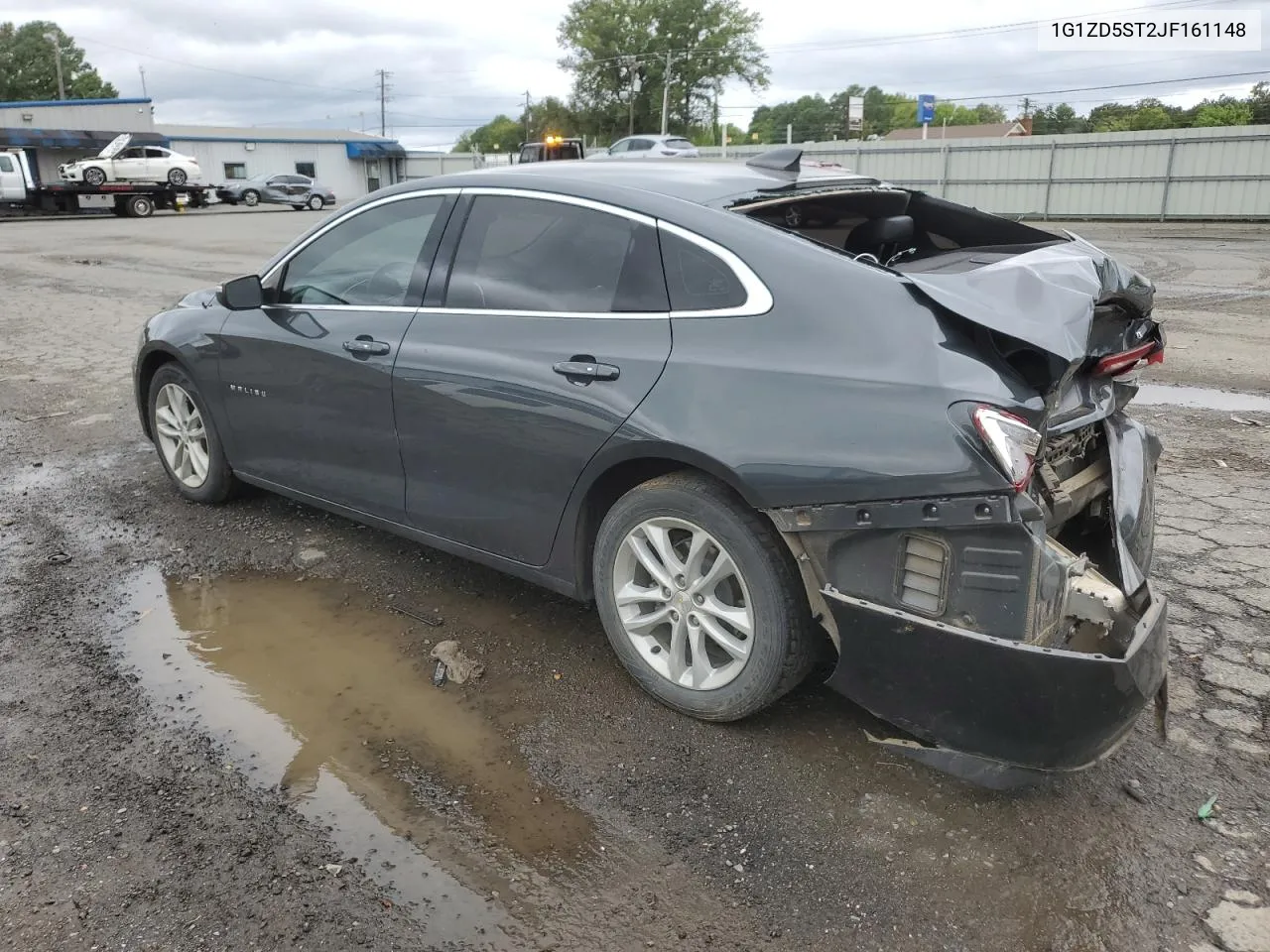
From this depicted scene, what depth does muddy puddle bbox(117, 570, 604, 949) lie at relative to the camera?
249 centimetres

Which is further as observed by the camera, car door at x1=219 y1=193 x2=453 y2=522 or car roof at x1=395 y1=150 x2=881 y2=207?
car door at x1=219 y1=193 x2=453 y2=522

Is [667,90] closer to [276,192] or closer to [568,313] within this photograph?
[276,192]

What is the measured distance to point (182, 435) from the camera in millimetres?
4996

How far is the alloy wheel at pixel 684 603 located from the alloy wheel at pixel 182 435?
2.74 meters

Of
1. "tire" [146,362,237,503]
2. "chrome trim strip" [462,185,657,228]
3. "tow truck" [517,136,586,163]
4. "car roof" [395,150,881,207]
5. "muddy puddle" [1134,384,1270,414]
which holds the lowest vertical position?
"muddy puddle" [1134,384,1270,414]

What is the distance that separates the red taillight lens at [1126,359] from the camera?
318cm

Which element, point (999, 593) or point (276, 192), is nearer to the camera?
point (999, 593)

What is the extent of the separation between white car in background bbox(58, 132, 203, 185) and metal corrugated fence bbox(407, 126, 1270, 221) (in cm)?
2254

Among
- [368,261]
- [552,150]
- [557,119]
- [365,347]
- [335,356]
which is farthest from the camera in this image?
[557,119]

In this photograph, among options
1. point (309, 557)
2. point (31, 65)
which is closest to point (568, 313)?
point (309, 557)

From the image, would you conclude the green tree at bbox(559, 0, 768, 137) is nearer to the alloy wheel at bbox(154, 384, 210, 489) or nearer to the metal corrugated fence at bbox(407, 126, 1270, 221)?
the metal corrugated fence at bbox(407, 126, 1270, 221)

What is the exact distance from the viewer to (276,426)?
169 inches

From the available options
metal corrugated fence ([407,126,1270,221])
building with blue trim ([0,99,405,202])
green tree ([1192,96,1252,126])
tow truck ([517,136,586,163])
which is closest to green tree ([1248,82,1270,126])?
green tree ([1192,96,1252,126])

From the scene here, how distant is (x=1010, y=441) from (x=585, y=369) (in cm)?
131
